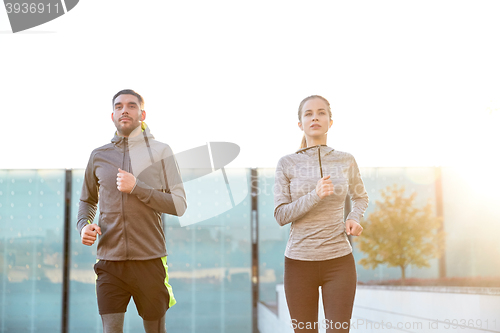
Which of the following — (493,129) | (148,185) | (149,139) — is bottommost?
(148,185)

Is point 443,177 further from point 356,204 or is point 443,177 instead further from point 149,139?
point 149,139

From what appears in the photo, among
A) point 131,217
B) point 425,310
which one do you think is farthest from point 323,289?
point 425,310

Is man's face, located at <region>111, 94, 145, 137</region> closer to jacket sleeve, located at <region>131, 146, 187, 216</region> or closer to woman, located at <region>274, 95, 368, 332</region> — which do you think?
jacket sleeve, located at <region>131, 146, 187, 216</region>

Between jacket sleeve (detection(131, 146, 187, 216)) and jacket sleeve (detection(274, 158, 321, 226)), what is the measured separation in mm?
557

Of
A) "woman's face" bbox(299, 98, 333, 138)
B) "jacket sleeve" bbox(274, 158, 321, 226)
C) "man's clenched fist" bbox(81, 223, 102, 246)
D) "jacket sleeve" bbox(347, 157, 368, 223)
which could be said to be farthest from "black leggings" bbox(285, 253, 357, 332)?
"man's clenched fist" bbox(81, 223, 102, 246)

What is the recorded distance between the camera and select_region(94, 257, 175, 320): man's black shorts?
8.44 feet

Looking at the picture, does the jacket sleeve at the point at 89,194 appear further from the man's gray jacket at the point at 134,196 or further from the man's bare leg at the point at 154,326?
the man's bare leg at the point at 154,326

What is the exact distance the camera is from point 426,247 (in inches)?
320

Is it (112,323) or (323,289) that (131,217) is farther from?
(323,289)

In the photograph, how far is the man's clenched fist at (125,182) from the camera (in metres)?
2.52

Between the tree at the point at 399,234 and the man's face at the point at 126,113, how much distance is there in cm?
614

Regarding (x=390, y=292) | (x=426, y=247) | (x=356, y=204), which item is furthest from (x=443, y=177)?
(x=356, y=204)

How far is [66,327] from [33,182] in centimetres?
254

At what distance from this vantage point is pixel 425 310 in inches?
199
